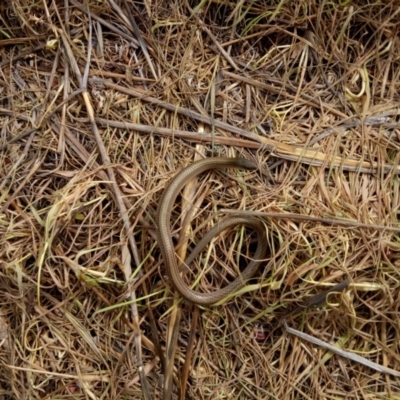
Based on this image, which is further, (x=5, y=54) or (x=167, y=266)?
(x=5, y=54)

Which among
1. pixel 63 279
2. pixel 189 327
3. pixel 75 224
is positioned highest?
pixel 75 224

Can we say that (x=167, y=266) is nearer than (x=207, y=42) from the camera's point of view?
Yes

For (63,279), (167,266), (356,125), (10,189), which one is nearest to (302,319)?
(167,266)

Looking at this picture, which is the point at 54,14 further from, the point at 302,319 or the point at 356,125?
the point at 302,319

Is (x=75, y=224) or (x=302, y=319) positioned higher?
(x=75, y=224)

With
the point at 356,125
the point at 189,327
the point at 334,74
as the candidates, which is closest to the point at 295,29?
the point at 334,74

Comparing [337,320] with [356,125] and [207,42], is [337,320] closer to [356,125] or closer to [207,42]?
[356,125]
